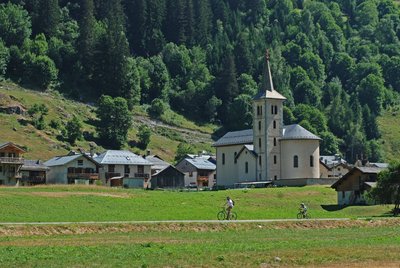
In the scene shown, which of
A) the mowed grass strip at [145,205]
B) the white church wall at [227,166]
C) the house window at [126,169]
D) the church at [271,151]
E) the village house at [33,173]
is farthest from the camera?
the white church wall at [227,166]

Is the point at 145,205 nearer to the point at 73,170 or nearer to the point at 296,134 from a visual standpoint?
the point at 73,170

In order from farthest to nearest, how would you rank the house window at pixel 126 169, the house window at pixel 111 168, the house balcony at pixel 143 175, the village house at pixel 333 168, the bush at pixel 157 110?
the bush at pixel 157 110
the village house at pixel 333 168
the house balcony at pixel 143 175
the house window at pixel 126 169
the house window at pixel 111 168

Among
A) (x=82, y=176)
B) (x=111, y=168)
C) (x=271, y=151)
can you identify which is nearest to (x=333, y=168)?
(x=271, y=151)

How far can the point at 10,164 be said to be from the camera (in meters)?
123

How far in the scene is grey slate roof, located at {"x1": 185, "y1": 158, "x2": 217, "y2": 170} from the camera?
155 m

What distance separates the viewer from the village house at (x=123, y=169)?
13600 cm

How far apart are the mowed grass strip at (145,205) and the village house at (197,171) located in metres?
47.0

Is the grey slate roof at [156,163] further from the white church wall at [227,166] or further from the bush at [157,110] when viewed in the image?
the bush at [157,110]

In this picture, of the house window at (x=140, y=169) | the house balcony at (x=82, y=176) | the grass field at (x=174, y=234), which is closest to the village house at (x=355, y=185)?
the grass field at (x=174, y=234)

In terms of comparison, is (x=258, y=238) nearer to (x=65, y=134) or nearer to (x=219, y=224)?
(x=219, y=224)

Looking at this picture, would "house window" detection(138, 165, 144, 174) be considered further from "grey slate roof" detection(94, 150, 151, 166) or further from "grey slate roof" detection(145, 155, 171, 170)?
"grey slate roof" detection(145, 155, 171, 170)

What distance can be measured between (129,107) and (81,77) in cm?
1462

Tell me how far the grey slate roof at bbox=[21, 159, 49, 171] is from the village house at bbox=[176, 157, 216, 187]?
2914 centimetres

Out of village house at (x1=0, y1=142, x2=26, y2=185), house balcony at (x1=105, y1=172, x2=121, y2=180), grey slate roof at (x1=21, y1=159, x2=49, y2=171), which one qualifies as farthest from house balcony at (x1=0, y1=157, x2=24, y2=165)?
house balcony at (x1=105, y1=172, x2=121, y2=180)
